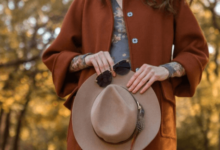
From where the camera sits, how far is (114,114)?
1.79m

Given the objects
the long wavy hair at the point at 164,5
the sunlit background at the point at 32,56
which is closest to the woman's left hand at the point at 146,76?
the long wavy hair at the point at 164,5

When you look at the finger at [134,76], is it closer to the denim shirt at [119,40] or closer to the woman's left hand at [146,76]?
the woman's left hand at [146,76]

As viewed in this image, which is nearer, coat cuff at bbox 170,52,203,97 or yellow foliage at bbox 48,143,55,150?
coat cuff at bbox 170,52,203,97

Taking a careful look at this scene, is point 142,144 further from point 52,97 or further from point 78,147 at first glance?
point 52,97

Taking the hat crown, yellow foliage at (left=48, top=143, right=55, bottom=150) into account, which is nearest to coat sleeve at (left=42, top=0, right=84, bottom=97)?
the hat crown

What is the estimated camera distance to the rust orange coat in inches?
80.4

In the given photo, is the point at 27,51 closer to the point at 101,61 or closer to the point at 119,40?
the point at 119,40

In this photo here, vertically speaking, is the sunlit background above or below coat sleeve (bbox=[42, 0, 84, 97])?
below

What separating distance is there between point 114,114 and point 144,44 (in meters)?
0.55

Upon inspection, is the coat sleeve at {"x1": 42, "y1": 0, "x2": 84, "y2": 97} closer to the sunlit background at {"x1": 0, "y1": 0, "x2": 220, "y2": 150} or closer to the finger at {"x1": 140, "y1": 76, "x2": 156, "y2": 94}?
the finger at {"x1": 140, "y1": 76, "x2": 156, "y2": 94}

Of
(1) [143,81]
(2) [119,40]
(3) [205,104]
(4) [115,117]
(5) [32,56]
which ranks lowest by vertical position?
(3) [205,104]

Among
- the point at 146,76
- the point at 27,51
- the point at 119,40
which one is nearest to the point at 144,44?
the point at 119,40

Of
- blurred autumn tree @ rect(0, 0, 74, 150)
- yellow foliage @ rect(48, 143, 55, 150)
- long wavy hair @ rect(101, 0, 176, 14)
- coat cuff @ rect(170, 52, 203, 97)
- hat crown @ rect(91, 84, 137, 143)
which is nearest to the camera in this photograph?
hat crown @ rect(91, 84, 137, 143)

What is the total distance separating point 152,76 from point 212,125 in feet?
50.8
